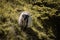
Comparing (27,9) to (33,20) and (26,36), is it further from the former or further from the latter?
(26,36)

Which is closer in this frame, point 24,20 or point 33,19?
point 24,20

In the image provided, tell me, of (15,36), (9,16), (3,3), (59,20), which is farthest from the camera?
(59,20)

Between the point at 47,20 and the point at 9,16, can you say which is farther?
the point at 47,20

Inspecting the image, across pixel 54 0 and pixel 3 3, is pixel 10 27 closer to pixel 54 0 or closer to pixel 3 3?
pixel 3 3

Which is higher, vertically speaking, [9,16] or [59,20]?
[9,16]

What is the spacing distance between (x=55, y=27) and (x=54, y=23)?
0.52ft

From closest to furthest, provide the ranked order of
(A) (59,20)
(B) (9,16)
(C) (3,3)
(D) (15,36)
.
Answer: (D) (15,36) < (B) (9,16) < (C) (3,3) < (A) (59,20)

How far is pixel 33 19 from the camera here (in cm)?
818

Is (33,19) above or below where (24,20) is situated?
below

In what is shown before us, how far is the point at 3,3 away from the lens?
848 centimetres

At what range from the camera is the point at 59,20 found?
9023mm

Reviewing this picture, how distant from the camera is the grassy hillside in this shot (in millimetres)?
7449

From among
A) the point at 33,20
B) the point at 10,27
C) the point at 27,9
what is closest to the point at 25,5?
the point at 27,9

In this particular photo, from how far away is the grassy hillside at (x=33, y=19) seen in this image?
745cm
